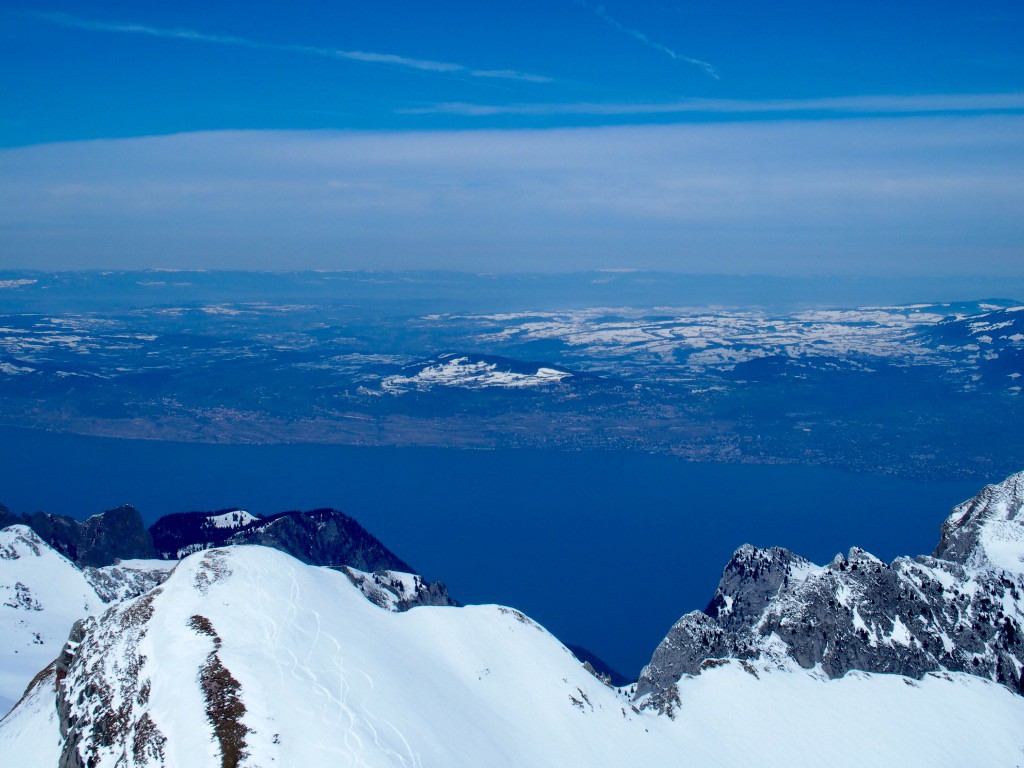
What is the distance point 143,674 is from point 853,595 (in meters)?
56.3

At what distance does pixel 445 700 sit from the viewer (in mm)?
47688

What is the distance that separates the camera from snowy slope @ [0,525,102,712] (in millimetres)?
75062

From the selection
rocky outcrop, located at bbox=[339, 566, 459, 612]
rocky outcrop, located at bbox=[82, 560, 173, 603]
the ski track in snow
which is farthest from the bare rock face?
rocky outcrop, located at bbox=[82, 560, 173, 603]

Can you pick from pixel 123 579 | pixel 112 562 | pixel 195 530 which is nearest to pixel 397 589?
pixel 123 579

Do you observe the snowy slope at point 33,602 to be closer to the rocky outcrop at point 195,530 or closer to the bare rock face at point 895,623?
the rocky outcrop at point 195,530

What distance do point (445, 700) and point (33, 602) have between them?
2479 inches

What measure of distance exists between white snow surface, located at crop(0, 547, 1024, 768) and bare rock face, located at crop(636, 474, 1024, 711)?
4402mm

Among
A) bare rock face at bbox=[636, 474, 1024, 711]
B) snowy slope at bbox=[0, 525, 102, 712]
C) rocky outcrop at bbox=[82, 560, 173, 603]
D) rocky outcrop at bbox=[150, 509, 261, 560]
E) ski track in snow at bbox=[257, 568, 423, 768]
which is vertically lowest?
rocky outcrop at bbox=[150, 509, 261, 560]

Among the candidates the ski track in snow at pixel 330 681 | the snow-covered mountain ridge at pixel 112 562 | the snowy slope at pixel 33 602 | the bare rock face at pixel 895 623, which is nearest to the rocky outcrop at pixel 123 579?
the snow-covered mountain ridge at pixel 112 562

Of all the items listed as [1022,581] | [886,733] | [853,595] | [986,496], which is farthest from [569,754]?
[986,496]

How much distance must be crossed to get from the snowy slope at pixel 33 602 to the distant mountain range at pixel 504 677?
0.57 metres

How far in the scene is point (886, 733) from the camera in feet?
178

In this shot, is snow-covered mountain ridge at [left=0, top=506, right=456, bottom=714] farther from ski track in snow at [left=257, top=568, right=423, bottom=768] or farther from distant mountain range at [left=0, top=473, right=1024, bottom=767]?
ski track in snow at [left=257, top=568, right=423, bottom=768]

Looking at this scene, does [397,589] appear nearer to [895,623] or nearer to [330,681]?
[330,681]
